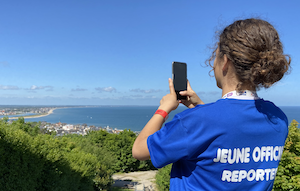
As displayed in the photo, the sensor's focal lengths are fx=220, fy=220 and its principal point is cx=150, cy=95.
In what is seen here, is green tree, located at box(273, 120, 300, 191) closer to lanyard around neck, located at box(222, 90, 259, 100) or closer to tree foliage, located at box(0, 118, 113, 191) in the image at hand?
lanyard around neck, located at box(222, 90, 259, 100)

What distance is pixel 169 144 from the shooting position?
3.57 ft

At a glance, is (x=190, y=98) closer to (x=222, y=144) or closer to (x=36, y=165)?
(x=222, y=144)

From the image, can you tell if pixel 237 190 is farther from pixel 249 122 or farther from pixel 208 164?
pixel 249 122

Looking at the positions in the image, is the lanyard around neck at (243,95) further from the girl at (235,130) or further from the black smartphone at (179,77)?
the black smartphone at (179,77)

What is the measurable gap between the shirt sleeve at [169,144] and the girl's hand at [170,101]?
0.20 metres

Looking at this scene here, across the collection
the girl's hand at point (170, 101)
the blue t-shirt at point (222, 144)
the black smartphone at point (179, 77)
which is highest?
the black smartphone at point (179, 77)

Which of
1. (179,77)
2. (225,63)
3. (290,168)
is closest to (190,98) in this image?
(179,77)

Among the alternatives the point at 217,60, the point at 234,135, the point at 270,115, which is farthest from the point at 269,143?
the point at 217,60

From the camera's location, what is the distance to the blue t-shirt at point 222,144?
1053 mm

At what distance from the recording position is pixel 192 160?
1149 millimetres

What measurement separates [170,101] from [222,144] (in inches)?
17.1

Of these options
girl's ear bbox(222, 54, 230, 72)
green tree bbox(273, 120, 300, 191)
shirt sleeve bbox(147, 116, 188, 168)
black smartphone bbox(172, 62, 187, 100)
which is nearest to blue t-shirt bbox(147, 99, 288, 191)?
shirt sleeve bbox(147, 116, 188, 168)

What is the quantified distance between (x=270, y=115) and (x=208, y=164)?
44 centimetres

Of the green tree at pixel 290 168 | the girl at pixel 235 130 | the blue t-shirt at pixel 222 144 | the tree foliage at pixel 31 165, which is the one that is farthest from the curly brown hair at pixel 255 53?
the tree foliage at pixel 31 165
